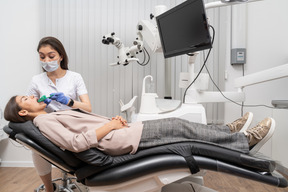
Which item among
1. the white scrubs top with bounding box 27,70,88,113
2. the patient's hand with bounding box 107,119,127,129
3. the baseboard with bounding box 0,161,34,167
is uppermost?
the white scrubs top with bounding box 27,70,88,113

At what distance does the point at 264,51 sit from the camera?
2.43 m

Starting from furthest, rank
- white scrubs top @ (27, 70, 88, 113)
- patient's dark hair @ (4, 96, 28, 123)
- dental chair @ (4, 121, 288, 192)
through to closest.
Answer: white scrubs top @ (27, 70, 88, 113) → patient's dark hair @ (4, 96, 28, 123) → dental chair @ (4, 121, 288, 192)

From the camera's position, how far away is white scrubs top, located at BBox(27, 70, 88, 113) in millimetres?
1735

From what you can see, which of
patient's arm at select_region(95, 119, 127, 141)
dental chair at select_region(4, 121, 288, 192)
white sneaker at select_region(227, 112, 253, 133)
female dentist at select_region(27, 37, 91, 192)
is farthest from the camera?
female dentist at select_region(27, 37, 91, 192)

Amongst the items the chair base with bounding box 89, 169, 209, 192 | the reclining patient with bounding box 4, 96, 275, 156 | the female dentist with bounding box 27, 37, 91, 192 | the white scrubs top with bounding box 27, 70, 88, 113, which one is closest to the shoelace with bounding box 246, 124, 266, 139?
the reclining patient with bounding box 4, 96, 275, 156

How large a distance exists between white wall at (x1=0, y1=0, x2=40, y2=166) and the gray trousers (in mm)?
1928

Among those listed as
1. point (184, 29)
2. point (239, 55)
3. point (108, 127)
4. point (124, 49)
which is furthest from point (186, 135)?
point (239, 55)

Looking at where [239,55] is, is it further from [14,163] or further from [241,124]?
[14,163]

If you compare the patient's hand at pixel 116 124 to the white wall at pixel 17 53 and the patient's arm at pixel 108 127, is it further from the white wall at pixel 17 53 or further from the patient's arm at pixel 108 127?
the white wall at pixel 17 53

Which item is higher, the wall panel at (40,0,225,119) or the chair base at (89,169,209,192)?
the wall panel at (40,0,225,119)

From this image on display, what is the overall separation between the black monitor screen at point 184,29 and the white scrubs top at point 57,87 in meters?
0.75

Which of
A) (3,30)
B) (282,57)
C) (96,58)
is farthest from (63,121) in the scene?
(282,57)

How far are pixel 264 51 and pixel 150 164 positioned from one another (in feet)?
6.75

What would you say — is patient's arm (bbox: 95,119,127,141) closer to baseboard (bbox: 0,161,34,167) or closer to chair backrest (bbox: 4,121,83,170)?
chair backrest (bbox: 4,121,83,170)
